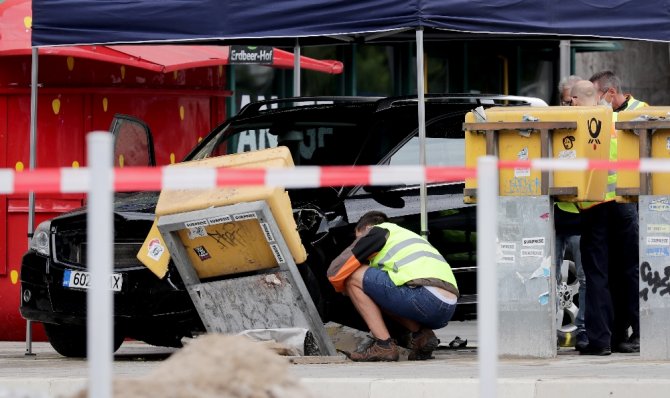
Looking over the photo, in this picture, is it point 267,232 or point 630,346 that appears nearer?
point 267,232

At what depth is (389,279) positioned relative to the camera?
10070 mm

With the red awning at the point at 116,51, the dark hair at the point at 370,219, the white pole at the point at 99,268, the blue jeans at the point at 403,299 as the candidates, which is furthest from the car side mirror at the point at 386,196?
the white pole at the point at 99,268

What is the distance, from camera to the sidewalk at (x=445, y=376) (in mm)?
8031

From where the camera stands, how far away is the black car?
10.7 meters

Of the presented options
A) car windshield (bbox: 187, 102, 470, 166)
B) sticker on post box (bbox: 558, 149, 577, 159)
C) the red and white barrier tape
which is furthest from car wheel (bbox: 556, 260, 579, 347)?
the red and white barrier tape

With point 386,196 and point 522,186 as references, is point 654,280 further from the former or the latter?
point 386,196

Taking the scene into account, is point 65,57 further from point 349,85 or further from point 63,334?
point 349,85

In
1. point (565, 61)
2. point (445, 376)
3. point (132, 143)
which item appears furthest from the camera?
point (565, 61)

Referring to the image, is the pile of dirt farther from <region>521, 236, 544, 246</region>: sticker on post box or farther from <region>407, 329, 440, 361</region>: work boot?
<region>407, 329, 440, 361</region>: work boot

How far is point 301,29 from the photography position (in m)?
10.5

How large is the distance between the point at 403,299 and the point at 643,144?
1.72 metres

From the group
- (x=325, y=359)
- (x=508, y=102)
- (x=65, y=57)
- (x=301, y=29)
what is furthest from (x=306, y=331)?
(x=65, y=57)

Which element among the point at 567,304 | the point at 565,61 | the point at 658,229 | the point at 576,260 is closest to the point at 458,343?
the point at 567,304

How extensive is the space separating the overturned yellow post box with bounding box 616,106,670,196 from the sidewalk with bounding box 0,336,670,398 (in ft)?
3.44
